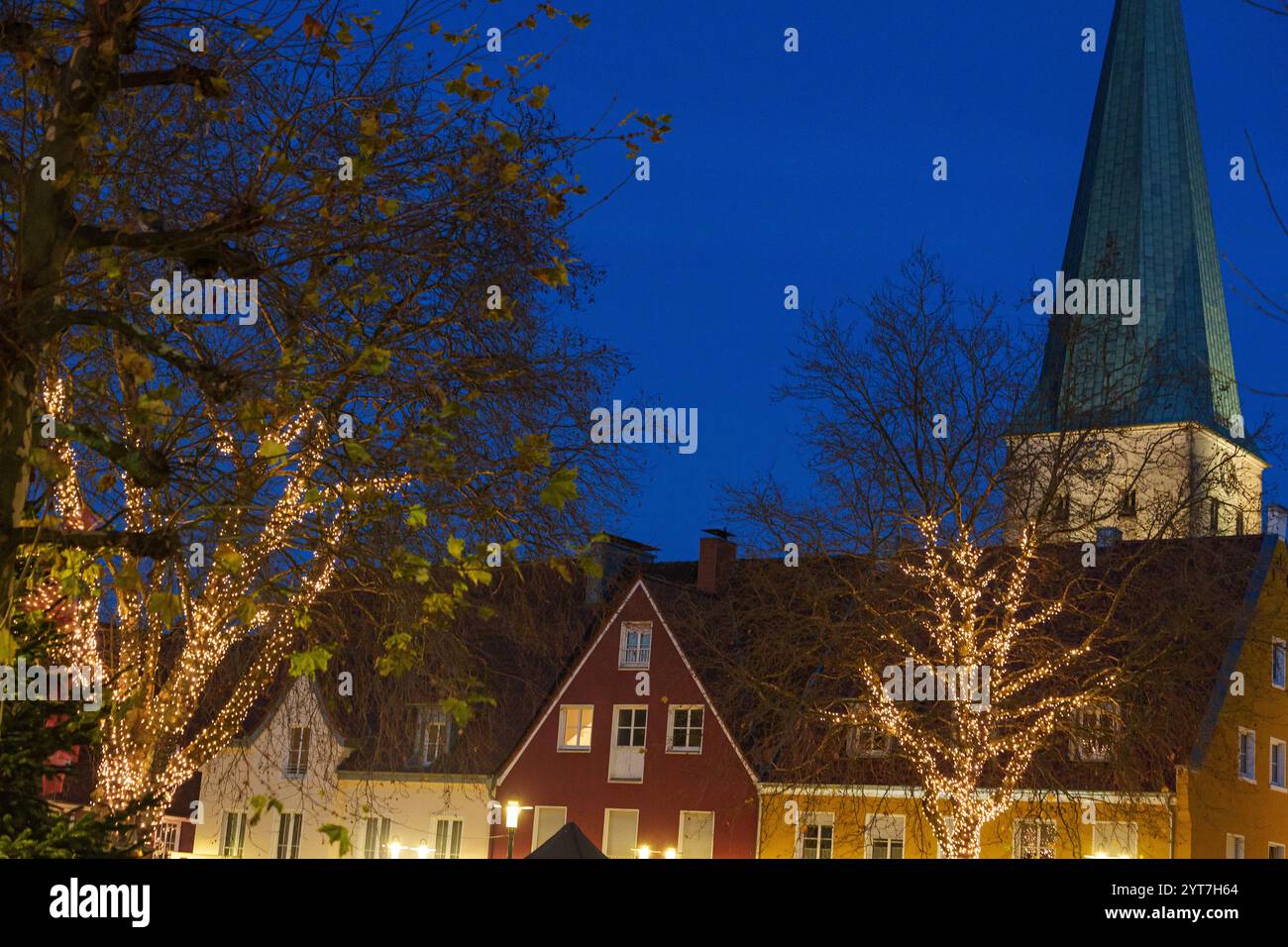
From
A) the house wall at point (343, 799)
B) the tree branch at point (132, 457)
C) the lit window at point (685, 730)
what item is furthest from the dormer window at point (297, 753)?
the tree branch at point (132, 457)

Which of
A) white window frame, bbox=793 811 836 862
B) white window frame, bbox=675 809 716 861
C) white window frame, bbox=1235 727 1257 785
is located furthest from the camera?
white window frame, bbox=675 809 716 861

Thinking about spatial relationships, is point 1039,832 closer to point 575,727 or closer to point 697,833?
point 697,833

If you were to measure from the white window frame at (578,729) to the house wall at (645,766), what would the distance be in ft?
0.33

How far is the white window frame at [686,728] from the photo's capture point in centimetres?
4859

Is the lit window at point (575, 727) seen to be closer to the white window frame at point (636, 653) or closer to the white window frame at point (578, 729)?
the white window frame at point (578, 729)

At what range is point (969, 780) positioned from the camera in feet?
102

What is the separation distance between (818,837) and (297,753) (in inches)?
746

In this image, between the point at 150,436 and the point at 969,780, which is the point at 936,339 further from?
the point at 150,436

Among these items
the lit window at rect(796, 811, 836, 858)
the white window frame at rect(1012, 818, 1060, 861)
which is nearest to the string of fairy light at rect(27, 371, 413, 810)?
the white window frame at rect(1012, 818, 1060, 861)

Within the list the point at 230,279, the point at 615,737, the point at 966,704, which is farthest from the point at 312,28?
the point at 615,737

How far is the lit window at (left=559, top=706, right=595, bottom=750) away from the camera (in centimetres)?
5053

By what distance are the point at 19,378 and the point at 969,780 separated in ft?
78.3

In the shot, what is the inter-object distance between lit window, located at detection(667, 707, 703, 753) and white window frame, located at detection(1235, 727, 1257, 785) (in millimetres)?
14706

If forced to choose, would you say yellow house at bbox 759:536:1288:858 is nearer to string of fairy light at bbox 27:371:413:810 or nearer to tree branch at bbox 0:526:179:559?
string of fairy light at bbox 27:371:413:810
